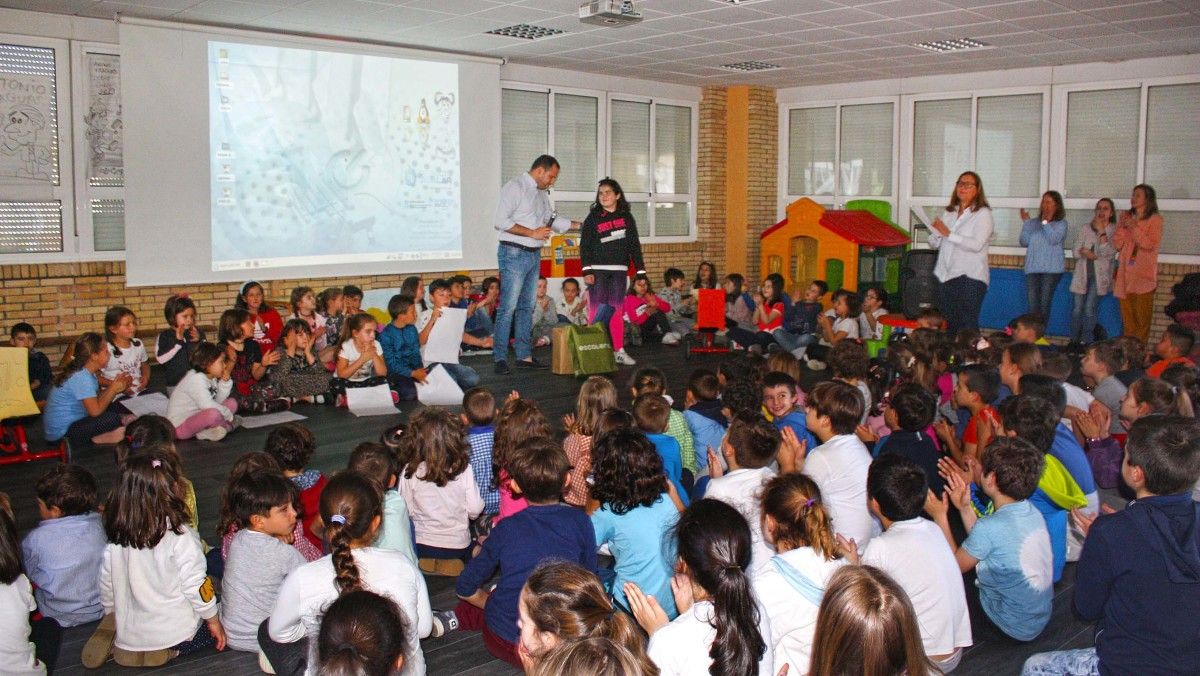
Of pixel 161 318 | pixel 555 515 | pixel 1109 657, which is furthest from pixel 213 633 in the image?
pixel 161 318

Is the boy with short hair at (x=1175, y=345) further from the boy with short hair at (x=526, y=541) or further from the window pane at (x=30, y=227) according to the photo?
the window pane at (x=30, y=227)

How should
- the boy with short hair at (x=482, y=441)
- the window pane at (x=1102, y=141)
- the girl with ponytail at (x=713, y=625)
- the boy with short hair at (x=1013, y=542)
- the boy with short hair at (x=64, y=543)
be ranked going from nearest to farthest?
the girl with ponytail at (x=713, y=625)
the boy with short hair at (x=1013, y=542)
the boy with short hair at (x=64, y=543)
the boy with short hair at (x=482, y=441)
the window pane at (x=1102, y=141)

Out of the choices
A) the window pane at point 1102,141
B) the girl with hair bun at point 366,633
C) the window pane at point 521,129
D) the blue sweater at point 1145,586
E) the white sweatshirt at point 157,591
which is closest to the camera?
the girl with hair bun at point 366,633

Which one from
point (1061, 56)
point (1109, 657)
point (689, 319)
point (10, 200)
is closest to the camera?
point (1109, 657)

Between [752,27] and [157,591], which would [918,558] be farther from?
[752,27]

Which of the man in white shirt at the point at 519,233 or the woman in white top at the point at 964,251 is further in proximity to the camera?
the man in white shirt at the point at 519,233

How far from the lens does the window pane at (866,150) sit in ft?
40.8

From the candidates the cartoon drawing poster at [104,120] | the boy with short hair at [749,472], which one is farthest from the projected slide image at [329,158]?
the boy with short hair at [749,472]

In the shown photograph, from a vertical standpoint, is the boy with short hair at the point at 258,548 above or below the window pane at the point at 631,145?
below

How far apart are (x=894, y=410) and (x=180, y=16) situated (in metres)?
6.94

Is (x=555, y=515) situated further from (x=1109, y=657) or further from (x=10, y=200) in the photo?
(x=10, y=200)

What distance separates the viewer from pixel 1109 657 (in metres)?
2.68

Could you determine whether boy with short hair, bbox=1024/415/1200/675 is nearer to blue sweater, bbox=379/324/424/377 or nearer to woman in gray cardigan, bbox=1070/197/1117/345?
blue sweater, bbox=379/324/424/377

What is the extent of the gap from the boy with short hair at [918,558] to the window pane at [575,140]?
904 cm
